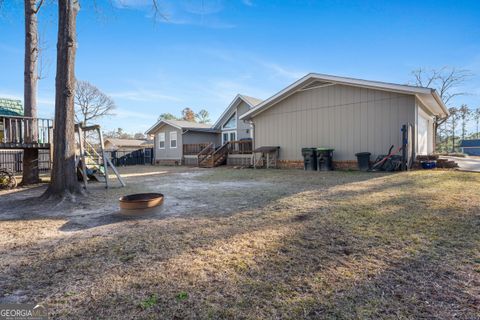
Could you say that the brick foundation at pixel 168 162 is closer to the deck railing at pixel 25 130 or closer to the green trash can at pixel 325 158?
the deck railing at pixel 25 130

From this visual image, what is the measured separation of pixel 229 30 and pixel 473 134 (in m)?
44.6

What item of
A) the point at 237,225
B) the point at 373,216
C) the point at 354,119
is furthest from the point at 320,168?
the point at 237,225

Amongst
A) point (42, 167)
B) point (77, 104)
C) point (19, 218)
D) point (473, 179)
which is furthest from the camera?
point (77, 104)

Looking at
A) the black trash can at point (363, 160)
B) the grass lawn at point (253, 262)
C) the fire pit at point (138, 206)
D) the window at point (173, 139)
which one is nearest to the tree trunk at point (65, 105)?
the grass lawn at point (253, 262)

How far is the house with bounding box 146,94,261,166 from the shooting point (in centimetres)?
1659

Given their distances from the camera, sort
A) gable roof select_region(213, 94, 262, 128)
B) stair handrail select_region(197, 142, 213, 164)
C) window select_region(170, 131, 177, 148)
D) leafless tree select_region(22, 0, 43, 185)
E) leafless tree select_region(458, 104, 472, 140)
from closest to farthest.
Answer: leafless tree select_region(22, 0, 43, 185) → stair handrail select_region(197, 142, 213, 164) → gable roof select_region(213, 94, 262, 128) → window select_region(170, 131, 177, 148) → leafless tree select_region(458, 104, 472, 140)

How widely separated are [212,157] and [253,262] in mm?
13832

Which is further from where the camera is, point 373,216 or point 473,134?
point 473,134

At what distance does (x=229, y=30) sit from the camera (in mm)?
12164

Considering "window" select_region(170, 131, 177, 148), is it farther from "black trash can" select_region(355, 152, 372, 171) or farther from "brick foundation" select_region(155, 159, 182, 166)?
"black trash can" select_region(355, 152, 372, 171)

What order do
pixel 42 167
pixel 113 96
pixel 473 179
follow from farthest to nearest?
pixel 113 96, pixel 42 167, pixel 473 179

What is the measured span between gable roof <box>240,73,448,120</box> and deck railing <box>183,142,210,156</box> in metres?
5.80

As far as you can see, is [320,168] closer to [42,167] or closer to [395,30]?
[395,30]

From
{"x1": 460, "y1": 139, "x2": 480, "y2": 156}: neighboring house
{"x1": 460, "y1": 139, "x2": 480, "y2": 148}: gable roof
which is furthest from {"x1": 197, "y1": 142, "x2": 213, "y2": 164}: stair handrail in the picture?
{"x1": 460, "y1": 139, "x2": 480, "y2": 148}: gable roof
